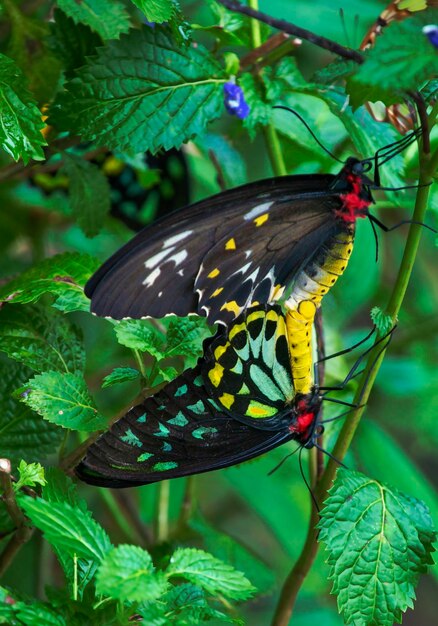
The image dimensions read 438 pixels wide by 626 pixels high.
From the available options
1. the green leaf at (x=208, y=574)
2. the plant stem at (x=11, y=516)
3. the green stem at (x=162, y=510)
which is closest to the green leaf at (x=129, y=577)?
the green leaf at (x=208, y=574)

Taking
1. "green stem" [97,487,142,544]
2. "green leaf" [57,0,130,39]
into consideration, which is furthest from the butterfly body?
"green stem" [97,487,142,544]

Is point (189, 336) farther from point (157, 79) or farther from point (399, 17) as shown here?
point (399, 17)

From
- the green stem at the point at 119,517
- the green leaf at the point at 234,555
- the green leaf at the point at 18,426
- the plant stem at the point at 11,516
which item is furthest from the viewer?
the green stem at the point at 119,517

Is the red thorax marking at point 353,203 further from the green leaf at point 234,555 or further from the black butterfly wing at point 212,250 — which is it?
the green leaf at point 234,555

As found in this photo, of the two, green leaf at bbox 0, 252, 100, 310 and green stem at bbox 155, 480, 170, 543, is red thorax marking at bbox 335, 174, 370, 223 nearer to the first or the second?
green leaf at bbox 0, 252, 100, 310

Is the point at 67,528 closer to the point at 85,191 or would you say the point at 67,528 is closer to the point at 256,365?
the point at 256,365

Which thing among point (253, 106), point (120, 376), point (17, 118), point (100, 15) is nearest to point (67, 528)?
point (120, 376)
